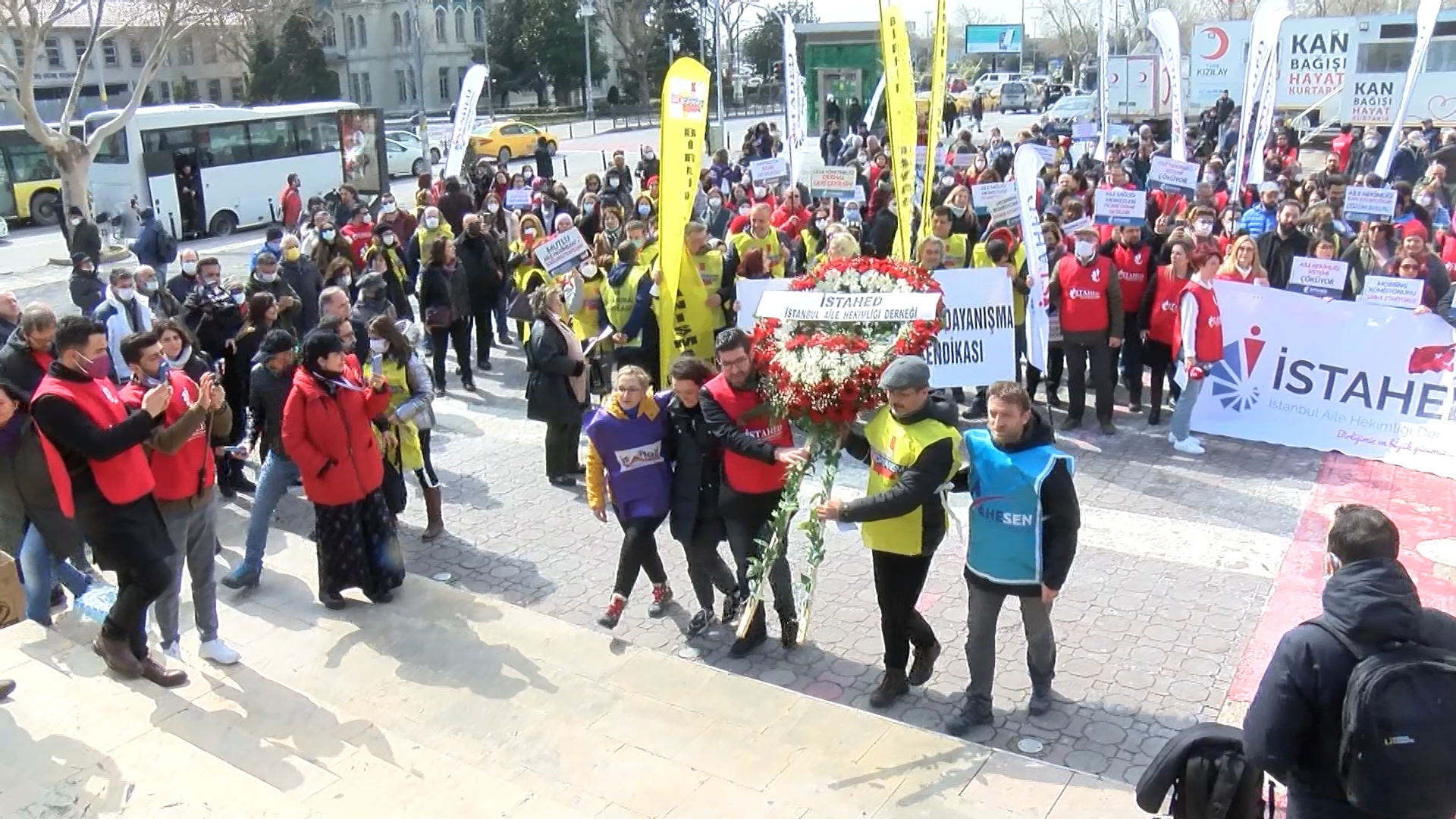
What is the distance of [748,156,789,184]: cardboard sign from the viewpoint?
16.8 m

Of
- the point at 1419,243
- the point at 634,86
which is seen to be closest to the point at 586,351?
the point at 1419,243

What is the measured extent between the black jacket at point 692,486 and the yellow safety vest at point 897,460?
992 mm

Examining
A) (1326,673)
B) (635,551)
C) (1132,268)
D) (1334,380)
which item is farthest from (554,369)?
(1326,673)

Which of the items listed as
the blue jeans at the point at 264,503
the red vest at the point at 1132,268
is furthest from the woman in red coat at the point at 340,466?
the red vest at the point at 1132,268

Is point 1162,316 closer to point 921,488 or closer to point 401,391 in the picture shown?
point 921,488

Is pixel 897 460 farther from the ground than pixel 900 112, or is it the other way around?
pixel 900 112

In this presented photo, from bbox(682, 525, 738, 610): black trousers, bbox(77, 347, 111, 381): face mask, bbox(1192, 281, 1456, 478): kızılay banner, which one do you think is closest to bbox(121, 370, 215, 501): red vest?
bbox(77, 347, 111, 381): face mask

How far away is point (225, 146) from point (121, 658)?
23790 millimetres

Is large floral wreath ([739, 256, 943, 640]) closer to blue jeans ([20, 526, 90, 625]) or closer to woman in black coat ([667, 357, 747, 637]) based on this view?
woman in black coat ([667, 357, 747, 637])

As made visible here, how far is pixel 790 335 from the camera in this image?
19.6 ft

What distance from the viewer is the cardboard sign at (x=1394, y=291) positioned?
925cm

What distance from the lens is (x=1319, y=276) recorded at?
10.4m

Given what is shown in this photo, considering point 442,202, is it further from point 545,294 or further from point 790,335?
point 790,335

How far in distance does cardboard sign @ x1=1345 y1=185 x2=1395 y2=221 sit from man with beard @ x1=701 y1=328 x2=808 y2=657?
8949mm
